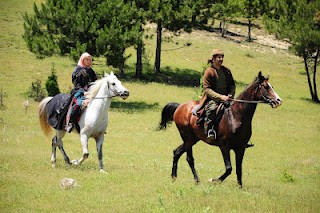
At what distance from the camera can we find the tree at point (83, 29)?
32656 millimetres

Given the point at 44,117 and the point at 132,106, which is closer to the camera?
the point at 44,117

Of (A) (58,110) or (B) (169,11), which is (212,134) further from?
(B) (169,11)

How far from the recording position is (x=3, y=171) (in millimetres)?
12469

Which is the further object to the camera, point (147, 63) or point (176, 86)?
point (147, 63)

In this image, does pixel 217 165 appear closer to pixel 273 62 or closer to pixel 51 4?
pixel 51 4

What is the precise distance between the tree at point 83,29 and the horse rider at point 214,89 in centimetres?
2039

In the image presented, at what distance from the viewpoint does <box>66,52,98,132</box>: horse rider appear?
559 inches

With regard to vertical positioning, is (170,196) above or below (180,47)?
above

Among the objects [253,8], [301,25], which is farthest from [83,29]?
[253,8]

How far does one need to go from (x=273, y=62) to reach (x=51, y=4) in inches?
1383

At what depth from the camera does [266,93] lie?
39.1 ft

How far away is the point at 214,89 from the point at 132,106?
22504mm

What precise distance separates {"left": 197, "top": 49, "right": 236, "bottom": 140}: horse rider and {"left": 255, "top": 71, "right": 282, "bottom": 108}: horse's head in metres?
0.77

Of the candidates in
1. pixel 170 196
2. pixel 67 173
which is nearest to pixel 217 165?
pixel 67 173
